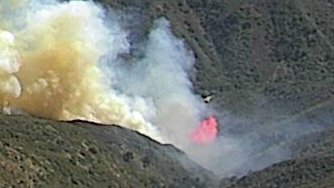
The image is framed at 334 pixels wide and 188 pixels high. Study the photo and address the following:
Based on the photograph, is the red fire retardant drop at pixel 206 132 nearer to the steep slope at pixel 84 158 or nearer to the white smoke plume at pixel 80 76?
the white smoke plume at pixel 80 76

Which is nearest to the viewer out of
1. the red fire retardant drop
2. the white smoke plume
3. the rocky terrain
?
the rocky terrain

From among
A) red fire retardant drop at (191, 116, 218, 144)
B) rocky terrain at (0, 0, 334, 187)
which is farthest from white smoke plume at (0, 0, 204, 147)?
rocky terrain at (0, 0, 334, 187)

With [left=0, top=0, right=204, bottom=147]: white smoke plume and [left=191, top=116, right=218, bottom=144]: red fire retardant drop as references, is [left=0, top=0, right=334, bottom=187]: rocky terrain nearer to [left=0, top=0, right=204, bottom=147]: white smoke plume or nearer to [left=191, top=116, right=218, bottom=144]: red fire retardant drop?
[left=191, top=116, right=218, bottom=144]: red fire retardant drop

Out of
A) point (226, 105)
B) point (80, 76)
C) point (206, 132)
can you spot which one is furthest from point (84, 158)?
point (226, 105)

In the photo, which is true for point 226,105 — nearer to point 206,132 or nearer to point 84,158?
point 206,132

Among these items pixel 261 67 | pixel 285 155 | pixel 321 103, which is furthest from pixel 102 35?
pixel 261 67

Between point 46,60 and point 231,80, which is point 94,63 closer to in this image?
point 46,60
